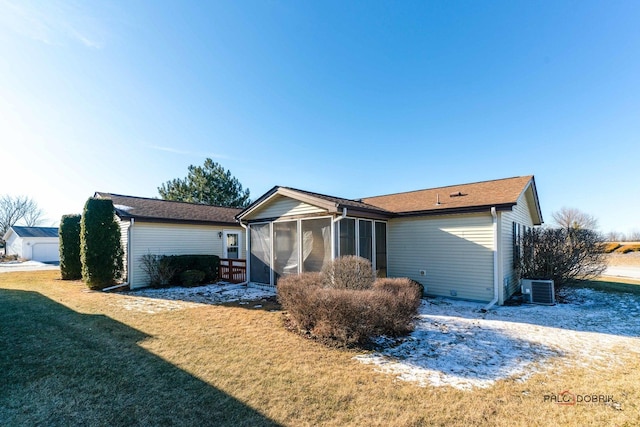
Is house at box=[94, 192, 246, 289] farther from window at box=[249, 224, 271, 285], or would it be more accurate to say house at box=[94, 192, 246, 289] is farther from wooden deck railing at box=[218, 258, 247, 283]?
window at box=[249, 224, 271, 285]

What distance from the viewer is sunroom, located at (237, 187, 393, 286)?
29.4 feet

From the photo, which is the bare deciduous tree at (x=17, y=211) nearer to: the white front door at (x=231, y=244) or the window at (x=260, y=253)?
the white front door at (x=231, y=244)

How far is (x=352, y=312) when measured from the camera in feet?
16.6

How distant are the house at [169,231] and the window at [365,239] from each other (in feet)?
25.8

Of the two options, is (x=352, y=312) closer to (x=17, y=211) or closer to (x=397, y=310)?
(x=397, y=310)

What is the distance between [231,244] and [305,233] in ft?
23.0

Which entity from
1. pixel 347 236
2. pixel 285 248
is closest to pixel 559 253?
pixel 347 236

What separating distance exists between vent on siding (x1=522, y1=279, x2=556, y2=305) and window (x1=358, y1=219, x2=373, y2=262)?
4962 mm

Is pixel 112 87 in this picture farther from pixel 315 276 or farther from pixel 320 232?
pixel 315 276

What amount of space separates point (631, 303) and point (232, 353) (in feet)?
38.3

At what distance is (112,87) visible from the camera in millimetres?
10695

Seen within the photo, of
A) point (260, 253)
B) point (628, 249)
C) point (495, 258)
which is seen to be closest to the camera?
point (495, 258)

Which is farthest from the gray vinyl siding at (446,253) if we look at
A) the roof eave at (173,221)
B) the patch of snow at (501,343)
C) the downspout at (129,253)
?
the downspout at (129,253)

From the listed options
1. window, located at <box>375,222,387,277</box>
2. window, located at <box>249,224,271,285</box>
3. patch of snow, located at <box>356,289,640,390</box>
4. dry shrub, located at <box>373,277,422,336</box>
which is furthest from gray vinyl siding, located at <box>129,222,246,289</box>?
patch of snow, located at <box>356,289,640,390</box>
